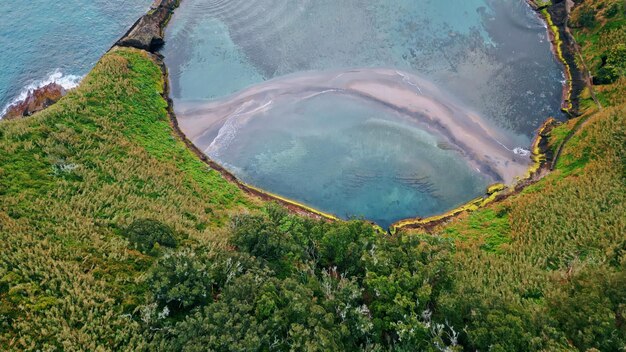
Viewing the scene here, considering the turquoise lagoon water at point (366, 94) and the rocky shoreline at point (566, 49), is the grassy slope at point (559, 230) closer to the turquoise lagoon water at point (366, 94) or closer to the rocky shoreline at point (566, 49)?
the rocky shoreline at point (566, 49)

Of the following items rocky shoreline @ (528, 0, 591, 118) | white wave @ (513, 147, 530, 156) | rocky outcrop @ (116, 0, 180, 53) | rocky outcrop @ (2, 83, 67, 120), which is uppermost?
rocky shoreline @ (528, 0, 591, 118)

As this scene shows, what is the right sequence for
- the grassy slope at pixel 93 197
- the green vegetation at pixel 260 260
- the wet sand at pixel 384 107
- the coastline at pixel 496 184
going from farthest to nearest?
the wet sand at pixel 384 107 → the coastline at pixel 496 184 → the grassy slope at pixel 93 197 → the green vegetation at pixel 260 260

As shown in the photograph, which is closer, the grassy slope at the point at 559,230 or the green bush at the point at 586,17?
the grassy slope at the point at 559,230

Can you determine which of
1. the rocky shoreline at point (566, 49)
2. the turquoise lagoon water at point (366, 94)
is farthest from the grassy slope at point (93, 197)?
the rocky shoreline at point (566, 49)

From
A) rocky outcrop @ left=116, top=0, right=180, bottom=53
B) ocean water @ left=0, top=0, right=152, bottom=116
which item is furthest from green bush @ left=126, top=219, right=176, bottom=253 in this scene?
rocky outcrop @ left=116, top=0, right=180, bottom=53

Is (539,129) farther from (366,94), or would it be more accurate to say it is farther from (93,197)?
(93,197)

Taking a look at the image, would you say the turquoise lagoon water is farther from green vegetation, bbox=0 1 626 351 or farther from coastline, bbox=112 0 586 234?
green vegetation, bbox=0 1 626 351
